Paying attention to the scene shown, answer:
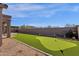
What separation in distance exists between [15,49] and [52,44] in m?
0.54

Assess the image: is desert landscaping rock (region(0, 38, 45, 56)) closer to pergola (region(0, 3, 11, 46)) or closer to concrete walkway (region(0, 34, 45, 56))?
concrete walkway (region(0, 34, 45, 56))

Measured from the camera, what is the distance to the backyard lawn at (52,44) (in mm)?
4188

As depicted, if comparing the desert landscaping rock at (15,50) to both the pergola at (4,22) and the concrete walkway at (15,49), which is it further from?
the pergola at (4,22)

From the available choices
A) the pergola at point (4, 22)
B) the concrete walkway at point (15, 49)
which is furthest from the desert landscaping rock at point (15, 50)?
the pergola at point (4, 22)

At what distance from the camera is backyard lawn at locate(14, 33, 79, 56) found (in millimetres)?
4188

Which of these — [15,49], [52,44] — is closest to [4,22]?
[15,49]

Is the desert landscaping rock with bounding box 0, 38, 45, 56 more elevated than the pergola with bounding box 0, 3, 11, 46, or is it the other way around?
the pergola with bounding box 0, 3, 11, 46

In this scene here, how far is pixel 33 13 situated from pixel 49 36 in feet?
1.35

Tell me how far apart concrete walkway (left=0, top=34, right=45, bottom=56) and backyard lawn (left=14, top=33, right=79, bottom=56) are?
0.09m

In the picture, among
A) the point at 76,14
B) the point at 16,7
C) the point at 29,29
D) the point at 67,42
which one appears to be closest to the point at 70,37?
the point at 67,42

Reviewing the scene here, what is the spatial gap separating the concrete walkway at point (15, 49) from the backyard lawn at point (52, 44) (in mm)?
85

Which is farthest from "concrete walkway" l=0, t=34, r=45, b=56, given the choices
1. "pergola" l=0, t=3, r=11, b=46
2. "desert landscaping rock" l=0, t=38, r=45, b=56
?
"pergola" l=0, t=3, r=11, b=46

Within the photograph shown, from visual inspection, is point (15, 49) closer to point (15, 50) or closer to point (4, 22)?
point (15, 50)

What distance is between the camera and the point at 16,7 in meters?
A: 4.22
